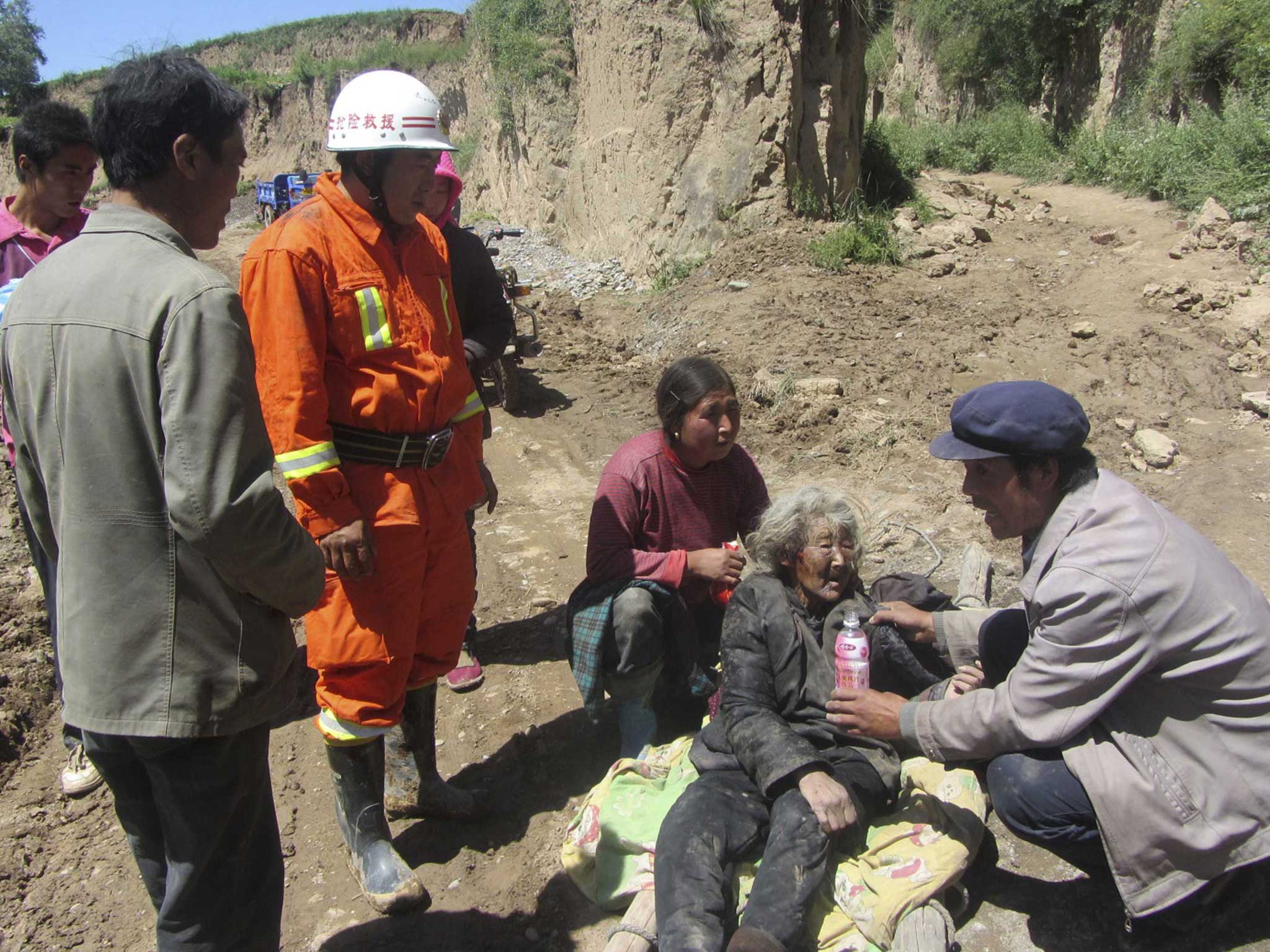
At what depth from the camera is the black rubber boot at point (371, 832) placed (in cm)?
266

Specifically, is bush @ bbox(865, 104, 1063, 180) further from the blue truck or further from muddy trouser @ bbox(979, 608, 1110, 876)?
the blue truck

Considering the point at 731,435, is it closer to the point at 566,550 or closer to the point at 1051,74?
the point at 566,550

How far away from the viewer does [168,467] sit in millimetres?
1675

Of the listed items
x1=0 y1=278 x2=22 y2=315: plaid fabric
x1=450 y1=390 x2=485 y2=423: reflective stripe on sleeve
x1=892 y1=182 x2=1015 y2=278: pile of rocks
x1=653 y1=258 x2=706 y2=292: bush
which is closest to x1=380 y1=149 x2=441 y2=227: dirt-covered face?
x1=450 y1=390 x2=485 y2=423: reflective stripe on sleeve

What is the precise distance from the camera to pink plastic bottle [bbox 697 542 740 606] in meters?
3.15

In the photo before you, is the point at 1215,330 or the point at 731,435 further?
the point at 1215,330

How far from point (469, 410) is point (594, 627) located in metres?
0.83

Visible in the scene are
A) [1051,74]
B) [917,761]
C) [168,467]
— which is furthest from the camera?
[1051,74]

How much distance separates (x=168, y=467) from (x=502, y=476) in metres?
4.83

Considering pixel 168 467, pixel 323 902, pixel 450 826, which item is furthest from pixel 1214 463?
pixel 168 467

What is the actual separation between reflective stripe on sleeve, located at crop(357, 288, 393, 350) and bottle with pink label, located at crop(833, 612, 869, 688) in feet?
5.07

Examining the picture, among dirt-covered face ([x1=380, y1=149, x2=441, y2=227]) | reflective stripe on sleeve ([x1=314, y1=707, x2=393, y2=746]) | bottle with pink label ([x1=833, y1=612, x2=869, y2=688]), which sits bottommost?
reflective stripe on sleeve ([x1=314, y1=707, x2=393, y2=746])

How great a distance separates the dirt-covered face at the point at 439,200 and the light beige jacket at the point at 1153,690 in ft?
8.20

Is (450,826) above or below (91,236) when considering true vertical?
below
